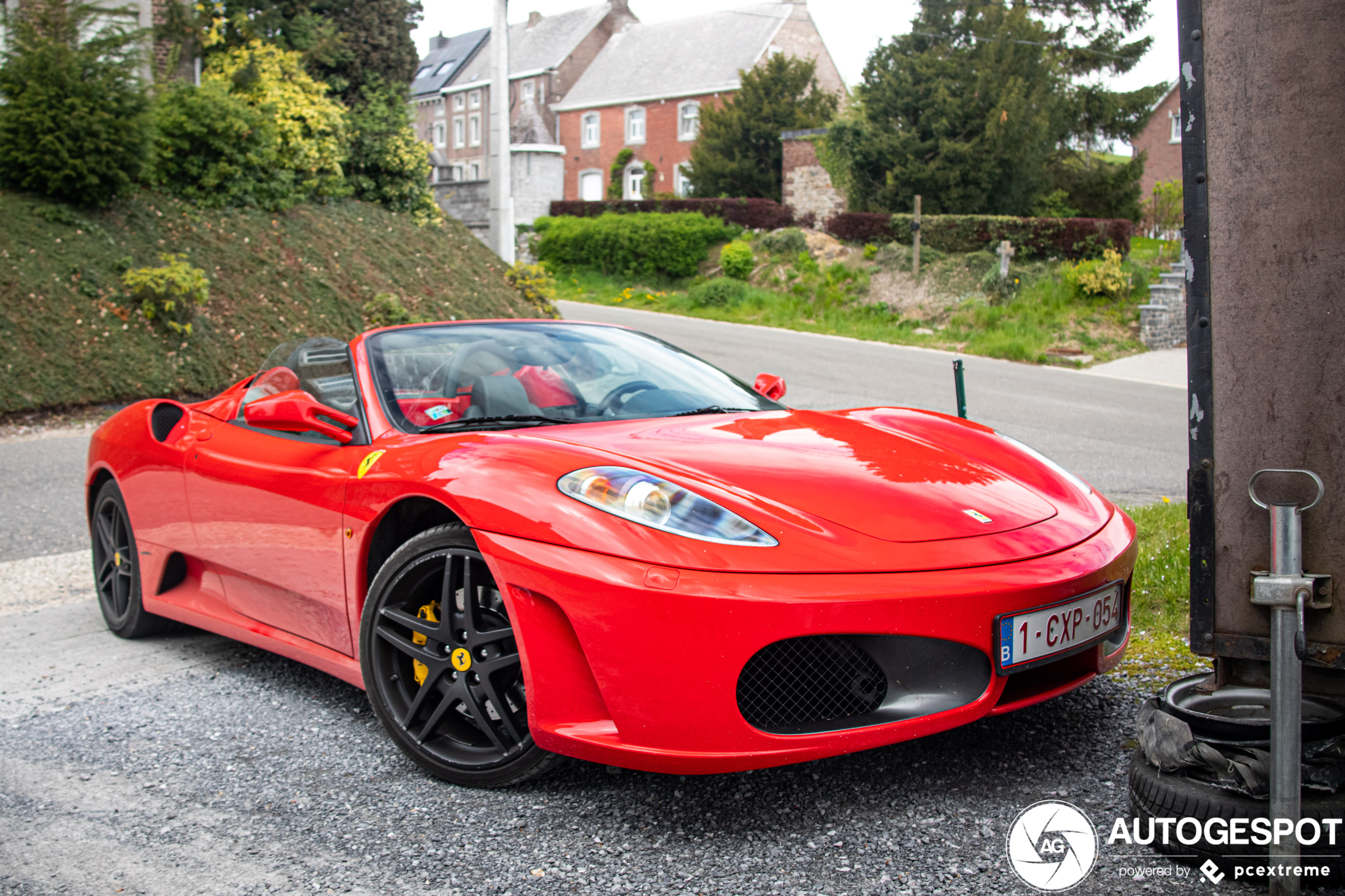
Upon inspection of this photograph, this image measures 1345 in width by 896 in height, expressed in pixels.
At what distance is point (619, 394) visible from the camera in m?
3.63

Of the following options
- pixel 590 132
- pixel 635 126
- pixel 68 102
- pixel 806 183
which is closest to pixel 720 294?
pixel 806 183

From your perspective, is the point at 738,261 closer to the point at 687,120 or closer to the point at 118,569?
the point at 687,120

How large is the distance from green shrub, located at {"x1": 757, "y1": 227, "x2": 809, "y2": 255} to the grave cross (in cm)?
548

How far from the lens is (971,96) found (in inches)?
1011

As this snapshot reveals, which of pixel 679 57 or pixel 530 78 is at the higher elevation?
pixel 530 78

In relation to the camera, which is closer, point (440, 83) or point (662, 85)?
point (662, 85)

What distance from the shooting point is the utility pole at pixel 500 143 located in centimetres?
1858

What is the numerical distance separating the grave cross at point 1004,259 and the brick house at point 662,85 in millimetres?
23098

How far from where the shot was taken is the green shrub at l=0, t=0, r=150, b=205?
1188 centimetres

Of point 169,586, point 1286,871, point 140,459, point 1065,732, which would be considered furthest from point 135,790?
point 1286,871

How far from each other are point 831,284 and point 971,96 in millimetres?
5593

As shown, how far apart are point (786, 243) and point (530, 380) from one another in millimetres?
24125

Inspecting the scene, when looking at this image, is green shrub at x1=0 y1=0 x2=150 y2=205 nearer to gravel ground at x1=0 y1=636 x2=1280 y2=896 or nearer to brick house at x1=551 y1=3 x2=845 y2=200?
gravel ground at x1=0 y1=636 x2=1280 y2=896

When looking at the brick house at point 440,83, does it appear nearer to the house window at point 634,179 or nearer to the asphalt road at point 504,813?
the house window at point 634,179
